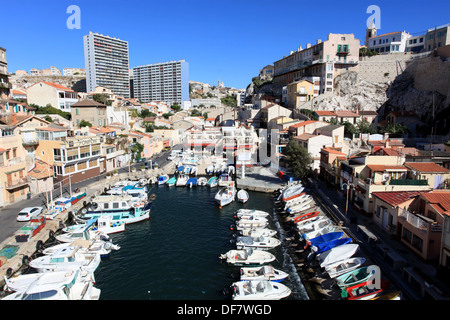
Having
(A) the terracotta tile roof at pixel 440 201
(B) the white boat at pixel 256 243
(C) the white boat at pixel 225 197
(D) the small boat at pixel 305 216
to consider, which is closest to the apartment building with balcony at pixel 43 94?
(C) the white boat at pixel 225 197

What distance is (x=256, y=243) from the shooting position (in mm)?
19562

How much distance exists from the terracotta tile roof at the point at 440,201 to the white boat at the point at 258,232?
9567mm

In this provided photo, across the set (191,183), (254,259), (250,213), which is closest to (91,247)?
(254,259)

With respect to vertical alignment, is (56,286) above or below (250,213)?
below

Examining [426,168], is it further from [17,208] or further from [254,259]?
[17,208]

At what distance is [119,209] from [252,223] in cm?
1110

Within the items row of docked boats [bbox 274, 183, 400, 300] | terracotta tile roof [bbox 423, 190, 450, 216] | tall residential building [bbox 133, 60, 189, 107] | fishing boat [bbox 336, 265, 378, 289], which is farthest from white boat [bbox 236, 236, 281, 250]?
tall residential building [bbox 133, 60, 189, 107]

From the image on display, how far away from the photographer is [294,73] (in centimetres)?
6712

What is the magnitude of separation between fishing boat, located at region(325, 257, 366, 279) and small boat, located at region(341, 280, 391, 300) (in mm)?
1418

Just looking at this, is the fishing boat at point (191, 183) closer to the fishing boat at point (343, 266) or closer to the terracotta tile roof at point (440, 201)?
the fishing boat at point (343, 266)

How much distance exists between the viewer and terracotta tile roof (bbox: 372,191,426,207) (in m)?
18.1

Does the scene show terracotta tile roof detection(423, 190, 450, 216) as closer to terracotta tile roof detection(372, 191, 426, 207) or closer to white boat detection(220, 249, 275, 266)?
terracotta tile roof detection(372, 191, 426, 207)

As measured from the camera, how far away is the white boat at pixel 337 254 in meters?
16.1
